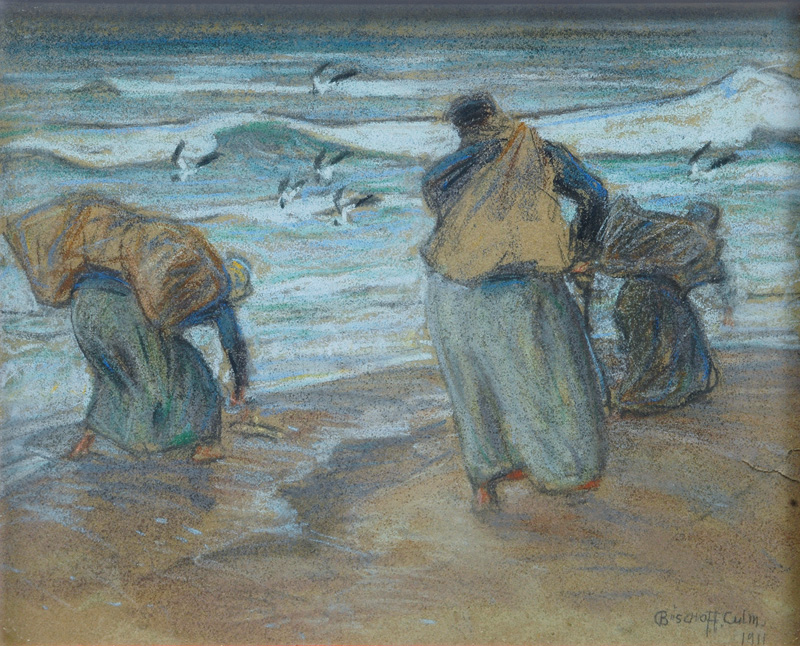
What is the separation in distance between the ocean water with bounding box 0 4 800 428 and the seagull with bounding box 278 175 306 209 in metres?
0.03

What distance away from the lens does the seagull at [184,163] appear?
2.98 metres

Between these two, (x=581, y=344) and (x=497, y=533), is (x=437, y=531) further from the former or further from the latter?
(x=581, y=344)

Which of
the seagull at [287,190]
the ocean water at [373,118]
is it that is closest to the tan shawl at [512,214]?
the ocean water at [373,118]

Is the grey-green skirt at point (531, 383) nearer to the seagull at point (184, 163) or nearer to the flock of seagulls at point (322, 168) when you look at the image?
the flock of seagulls at point (322, 168)

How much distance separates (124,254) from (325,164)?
919mm

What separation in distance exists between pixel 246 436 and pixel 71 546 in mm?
891

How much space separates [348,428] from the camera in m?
3.01

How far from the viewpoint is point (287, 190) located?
3.01 meters

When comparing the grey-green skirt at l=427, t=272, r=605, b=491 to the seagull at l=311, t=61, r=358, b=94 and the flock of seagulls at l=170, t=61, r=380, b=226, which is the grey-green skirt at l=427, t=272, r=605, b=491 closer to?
the flock of seagulls at l=170, t=61, r=380, b=226

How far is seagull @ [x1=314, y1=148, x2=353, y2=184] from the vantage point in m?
2.99

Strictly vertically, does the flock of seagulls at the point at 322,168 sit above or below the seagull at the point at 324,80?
below
